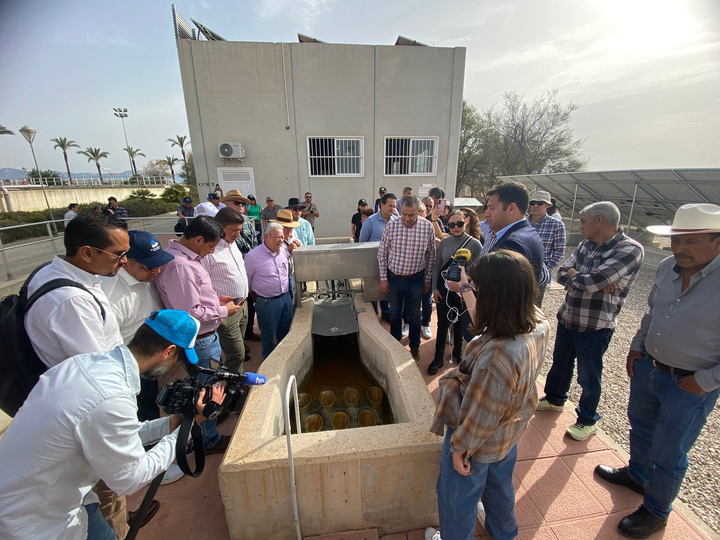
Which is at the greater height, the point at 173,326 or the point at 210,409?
the point at 173,326

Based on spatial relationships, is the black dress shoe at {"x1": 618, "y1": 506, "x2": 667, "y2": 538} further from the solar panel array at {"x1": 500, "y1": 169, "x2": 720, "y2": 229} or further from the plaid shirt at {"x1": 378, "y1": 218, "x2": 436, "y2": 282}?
the solar panel array at {"x1": 500, "y1": 169, "x2": 720, "y2": 229}

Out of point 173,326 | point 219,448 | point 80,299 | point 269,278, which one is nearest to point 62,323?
point 80,299

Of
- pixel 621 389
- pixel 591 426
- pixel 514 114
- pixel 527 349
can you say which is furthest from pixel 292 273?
pixel 514 114

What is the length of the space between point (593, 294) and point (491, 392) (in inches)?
69.5

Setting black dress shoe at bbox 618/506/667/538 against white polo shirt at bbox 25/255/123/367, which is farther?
black dress shoe at bbox 618/506/667/538

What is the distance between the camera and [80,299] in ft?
5.23

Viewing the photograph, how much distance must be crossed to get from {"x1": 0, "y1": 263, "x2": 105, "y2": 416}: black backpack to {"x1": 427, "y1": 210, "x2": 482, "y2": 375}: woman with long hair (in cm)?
311

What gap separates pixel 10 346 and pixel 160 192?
40.0 metres

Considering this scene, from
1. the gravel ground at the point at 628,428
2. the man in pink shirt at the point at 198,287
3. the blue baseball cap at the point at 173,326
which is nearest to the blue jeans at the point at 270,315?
the man in pink shirt at the point at 198,287

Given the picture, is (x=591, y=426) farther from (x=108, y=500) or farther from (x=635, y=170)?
(x=635, y=170)

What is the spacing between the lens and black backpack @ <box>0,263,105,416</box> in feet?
4.92

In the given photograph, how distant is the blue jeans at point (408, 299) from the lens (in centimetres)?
383

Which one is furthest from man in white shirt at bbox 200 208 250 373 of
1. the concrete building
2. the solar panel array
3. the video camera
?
the solar panel array

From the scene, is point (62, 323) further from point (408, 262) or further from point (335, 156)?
→ point (335, 156)
